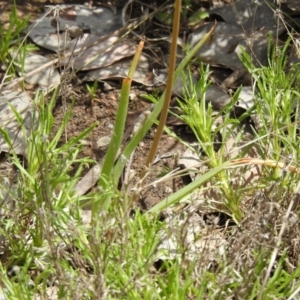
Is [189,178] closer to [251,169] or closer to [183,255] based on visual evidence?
[251,169]

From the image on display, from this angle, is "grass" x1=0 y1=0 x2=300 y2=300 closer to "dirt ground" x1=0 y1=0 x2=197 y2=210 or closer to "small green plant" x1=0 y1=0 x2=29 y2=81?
"dirt ground" x1=0 y1=0 x2=197 y2=210

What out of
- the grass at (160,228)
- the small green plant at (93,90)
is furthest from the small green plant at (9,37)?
the grass at (160,228)

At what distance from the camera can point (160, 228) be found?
2.11 metres

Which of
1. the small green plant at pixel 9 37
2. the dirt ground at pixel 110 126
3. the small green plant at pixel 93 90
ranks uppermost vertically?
the small green plant at pixel 9 37

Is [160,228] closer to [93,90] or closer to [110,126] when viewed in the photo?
[110,126]

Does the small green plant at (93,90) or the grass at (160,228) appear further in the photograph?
the small green plant at (93,90)

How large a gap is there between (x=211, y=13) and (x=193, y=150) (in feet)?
3.21

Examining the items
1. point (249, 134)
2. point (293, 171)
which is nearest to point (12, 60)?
point (249, 134)

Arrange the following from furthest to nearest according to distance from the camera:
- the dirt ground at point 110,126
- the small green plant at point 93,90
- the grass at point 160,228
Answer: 1. the small green plant at point 93,90
2. the dirt ground at point 110,126
3. the grass at point 160,228

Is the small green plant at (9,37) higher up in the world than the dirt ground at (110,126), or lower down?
higher up

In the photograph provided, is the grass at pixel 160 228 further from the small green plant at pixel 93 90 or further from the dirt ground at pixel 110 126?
the small green plant at pixel 93 90

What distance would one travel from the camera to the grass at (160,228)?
1.85m

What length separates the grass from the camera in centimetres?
185

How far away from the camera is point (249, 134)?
2773mm
